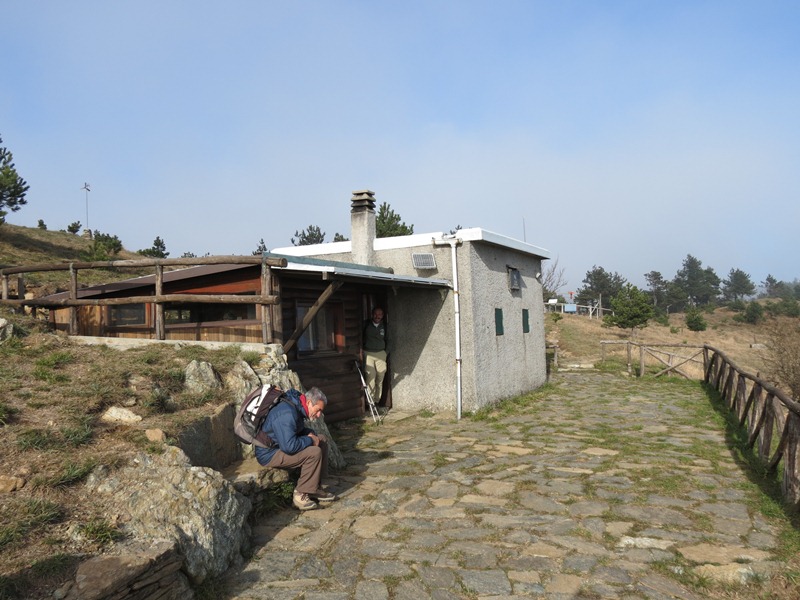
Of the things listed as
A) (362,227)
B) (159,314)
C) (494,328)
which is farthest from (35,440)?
(494,328)

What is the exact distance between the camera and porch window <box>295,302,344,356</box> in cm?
962

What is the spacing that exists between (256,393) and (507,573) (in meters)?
2.82

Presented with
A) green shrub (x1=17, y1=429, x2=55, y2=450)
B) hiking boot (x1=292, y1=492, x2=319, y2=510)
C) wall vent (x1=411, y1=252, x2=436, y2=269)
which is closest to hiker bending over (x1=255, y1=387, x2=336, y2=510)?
hiking boot (x1=292, y1=492, x2=319, y2=510)

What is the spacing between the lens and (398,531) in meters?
5.15

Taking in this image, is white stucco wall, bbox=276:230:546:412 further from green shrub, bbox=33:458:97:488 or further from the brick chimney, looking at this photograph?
green shrub, bbox=33:458:97:488

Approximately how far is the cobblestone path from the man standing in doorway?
1.94 meters

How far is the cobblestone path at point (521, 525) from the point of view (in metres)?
4.15

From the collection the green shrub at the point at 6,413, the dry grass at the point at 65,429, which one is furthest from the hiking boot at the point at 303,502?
the green shrub at the point at 6,413

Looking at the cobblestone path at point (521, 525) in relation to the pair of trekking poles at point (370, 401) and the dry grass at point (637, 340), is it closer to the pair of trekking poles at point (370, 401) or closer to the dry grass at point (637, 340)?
the pair of trekking poles at point (370, 401)

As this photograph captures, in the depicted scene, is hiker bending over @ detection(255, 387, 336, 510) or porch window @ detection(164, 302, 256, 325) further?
porch window @ detection(164, 302, 256, 325)

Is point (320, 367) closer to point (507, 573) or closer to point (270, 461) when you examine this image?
point (270, 461)

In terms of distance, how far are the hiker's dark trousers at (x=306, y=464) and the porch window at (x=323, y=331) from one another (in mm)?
3893

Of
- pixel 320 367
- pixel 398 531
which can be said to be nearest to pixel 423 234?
pixel 320 367

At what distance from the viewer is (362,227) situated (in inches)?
450
